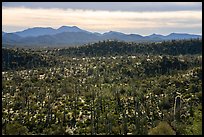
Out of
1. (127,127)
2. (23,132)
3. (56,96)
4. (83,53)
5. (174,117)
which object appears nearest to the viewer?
(23,132)

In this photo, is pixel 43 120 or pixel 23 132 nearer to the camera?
pixel 23 132

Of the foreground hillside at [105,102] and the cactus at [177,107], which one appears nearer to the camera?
the foreground hillside at [105,102]

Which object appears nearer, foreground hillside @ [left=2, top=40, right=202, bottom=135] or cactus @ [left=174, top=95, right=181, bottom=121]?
foreground hillside @ [left=2, top=40, right=202, bottom=135]

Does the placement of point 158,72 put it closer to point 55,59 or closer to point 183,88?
point 183,88

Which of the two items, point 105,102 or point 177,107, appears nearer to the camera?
point 177,107

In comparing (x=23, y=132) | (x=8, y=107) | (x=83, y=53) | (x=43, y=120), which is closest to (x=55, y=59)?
(x=83, y=53)

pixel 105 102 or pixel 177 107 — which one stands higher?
pixel 177 107

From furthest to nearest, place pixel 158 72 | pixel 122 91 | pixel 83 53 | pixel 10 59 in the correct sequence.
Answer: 1. pixel 83 53
2. pixel 10 59
3. pixel 158 72
4. pixel 122 91
